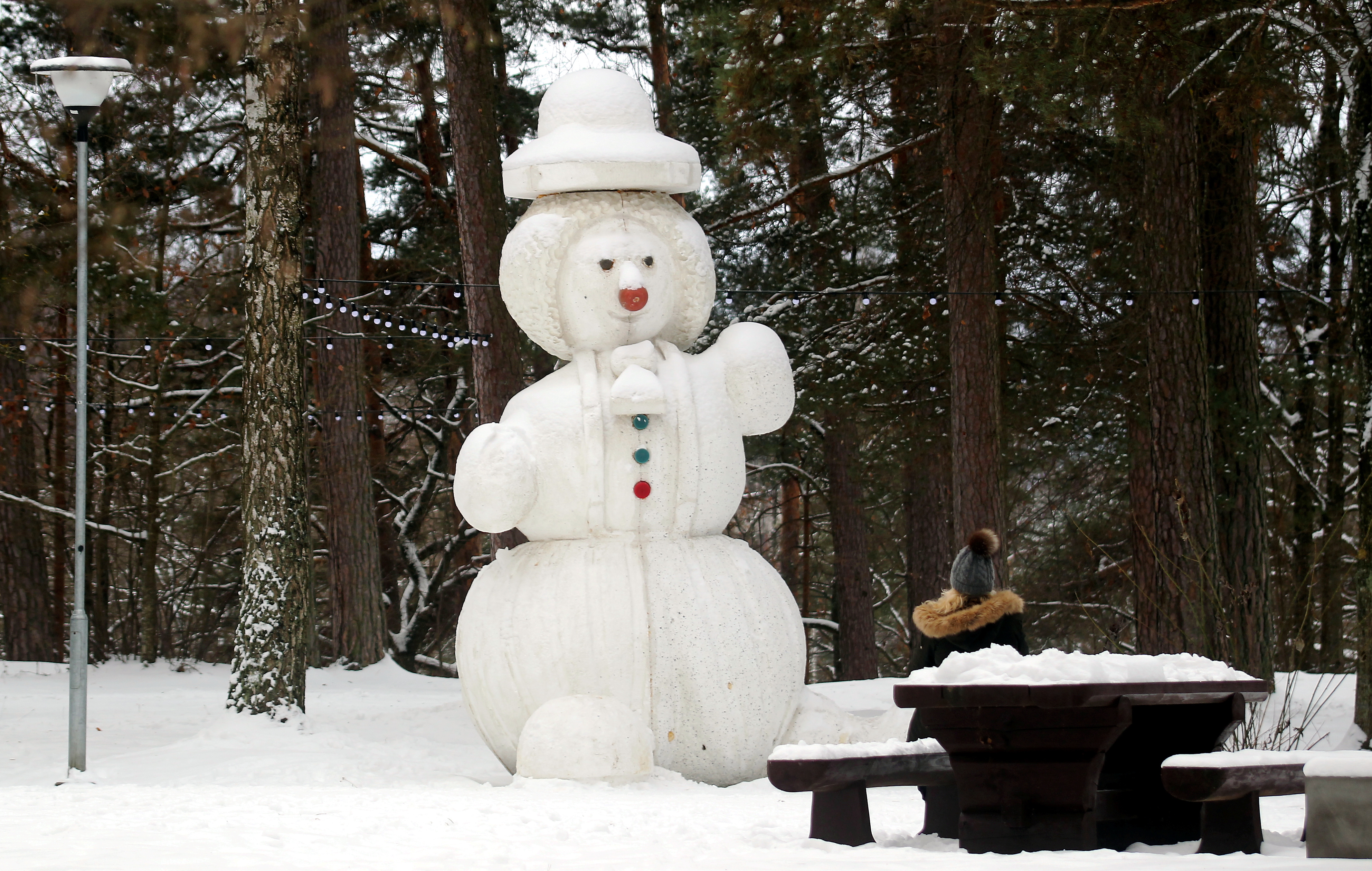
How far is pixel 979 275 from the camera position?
11930 millimetres

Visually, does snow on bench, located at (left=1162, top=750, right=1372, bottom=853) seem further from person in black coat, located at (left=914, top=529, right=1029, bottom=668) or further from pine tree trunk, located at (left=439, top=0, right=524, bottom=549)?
pine tree trunk, located at (left=439, top=0, right=524, bottom=549)

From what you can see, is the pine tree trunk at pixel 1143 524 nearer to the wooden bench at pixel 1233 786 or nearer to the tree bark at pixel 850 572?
the tree bark at pixel 850 572

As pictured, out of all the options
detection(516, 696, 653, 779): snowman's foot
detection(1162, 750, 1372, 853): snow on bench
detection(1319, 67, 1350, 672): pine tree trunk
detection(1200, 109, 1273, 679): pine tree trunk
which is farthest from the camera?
detection(1319, 67, 1350, 672): pine tree trunk

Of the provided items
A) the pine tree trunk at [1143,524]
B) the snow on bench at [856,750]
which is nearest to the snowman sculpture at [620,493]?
the snow on bench at [856,750]

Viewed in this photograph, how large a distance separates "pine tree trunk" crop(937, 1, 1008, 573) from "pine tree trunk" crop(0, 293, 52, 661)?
983cm

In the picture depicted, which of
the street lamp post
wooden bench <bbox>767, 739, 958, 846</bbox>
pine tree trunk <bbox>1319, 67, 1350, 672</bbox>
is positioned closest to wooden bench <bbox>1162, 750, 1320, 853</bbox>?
wooden bench <bbox>767, 739, 958, 846</bbox>

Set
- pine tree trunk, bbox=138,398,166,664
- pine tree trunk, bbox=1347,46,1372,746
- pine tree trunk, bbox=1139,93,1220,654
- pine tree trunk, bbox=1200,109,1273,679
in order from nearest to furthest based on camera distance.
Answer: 1. pine tree trunk, bbox=1347,46,1372,746
2. pine tree trunk, bbox=1139,93,1220,654
3. pine tree trunk, bbox=1200,109,1273,679
4. pine tree trunk, bbox=138,398,166,664

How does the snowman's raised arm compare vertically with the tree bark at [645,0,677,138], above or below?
below

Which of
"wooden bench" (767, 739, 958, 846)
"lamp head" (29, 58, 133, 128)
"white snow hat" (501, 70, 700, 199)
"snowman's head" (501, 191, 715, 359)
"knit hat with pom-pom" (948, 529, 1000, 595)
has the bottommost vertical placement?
"wooden bench" (767, 739, 958, 846)

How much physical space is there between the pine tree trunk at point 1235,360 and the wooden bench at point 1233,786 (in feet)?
22.4

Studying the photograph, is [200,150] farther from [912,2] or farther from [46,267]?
[912,2]

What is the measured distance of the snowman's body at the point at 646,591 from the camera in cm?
Answer: 755

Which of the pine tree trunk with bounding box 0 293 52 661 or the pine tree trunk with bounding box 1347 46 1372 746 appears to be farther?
the pine tree trunk with bounding box 0 293 52 661

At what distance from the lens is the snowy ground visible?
4.42 m
